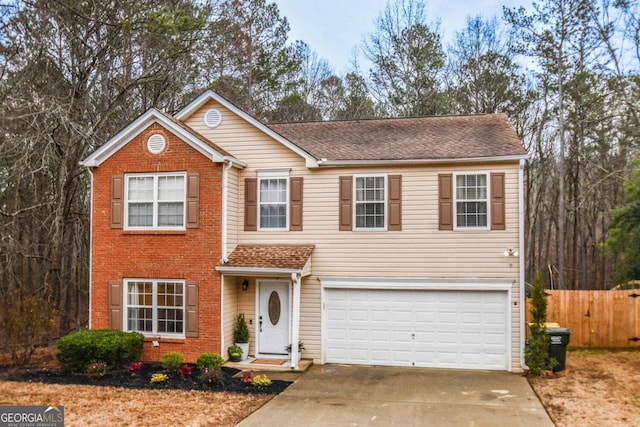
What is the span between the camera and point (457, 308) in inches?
492

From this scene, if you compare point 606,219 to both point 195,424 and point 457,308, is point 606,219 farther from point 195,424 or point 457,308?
point 195,424

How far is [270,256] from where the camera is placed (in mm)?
12719

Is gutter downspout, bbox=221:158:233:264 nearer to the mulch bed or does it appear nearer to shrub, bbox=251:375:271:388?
the mulch bed

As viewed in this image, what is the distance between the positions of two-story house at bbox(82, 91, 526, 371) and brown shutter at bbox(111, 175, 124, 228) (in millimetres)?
27

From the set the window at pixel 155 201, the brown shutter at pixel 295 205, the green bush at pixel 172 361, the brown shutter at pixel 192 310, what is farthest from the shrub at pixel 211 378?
the brown shutter at pixel 295 205

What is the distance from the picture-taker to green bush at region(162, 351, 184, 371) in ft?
38.7

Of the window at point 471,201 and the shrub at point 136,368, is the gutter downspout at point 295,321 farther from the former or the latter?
the window at point 471,201

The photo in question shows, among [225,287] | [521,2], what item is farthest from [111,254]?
[521,2]

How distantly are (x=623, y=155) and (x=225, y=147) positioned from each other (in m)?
20.3

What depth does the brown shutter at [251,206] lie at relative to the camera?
44.1ft

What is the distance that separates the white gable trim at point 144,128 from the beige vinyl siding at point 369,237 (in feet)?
3.24

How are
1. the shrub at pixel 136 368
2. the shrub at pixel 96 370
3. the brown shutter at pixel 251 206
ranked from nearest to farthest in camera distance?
the shrub at pixel 96 370, the shrub at pixel 136 368, the brown shutter at pixel 251 206

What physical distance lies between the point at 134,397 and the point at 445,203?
26.9ft

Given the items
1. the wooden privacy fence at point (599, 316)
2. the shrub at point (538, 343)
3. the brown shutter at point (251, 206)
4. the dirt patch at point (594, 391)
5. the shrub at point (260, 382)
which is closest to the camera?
the dirt patch at point (594, 391)
